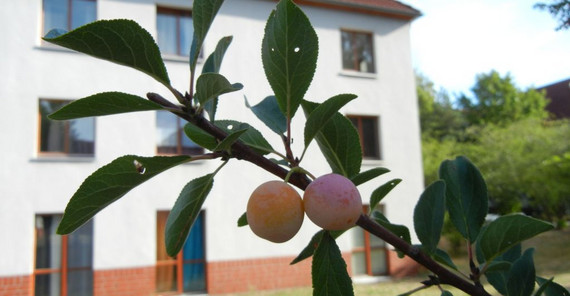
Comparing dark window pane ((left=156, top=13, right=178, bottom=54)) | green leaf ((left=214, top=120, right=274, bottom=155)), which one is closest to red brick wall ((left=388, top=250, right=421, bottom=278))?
dark window pane ((left=156, top=13, right=178, bottom=54))

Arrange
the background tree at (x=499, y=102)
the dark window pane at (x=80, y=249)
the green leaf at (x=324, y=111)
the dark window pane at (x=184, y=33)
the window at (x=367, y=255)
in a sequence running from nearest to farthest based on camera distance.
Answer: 1. the green leaf at (x=324, y=111)
2. the dark window pane at (x=80, y=249)
3. the dark window pane at (x=184, y=33)
4. the window at (x=367, y=255)
5. the background tree at (x=499, y=102)

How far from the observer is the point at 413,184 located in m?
11.5

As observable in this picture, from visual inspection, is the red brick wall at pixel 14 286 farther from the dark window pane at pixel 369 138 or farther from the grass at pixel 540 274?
the dark window pane at pixel 369 138

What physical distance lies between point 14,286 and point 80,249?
125 cm

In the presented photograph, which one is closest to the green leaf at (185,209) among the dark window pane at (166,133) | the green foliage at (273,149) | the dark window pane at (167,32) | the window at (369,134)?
the green foliage at (273,149)

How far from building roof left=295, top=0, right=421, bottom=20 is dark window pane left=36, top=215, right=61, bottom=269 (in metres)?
7.23

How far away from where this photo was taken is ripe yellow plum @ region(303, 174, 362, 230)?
1.84 ft

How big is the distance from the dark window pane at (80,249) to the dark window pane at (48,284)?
343 millimetres

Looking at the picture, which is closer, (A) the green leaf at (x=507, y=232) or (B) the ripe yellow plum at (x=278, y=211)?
(B) the ripe yellow plum at (x=278, y=211)

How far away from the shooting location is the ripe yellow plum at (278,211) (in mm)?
589

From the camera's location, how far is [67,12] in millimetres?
9672

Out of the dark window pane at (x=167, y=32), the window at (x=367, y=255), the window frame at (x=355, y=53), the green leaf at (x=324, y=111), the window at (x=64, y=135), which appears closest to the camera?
the green leaf at (x=324, y=111)

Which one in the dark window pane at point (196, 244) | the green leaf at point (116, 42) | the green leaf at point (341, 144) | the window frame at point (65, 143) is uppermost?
the window frame at point (65, 143)

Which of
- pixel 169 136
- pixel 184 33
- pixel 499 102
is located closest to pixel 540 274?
pixel 169 136
